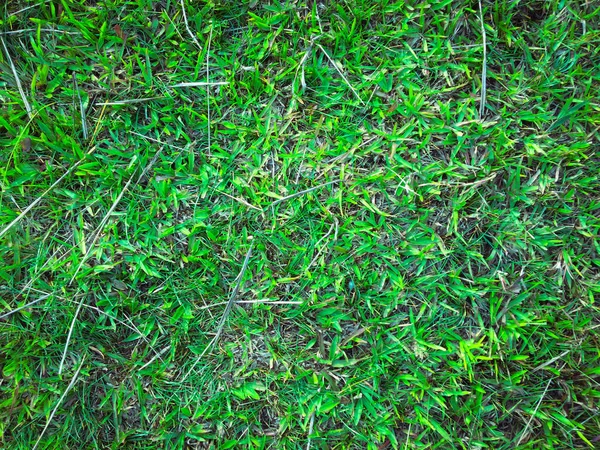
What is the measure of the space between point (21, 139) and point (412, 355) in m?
1.74

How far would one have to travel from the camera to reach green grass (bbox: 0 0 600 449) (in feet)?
6.07

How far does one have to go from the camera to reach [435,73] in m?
1.92

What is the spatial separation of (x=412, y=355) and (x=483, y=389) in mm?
308

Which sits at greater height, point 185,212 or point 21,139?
point 21,139

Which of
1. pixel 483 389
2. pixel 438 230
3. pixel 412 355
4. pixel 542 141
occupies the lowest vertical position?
pixel 483 389

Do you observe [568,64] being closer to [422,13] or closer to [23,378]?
[422,13]

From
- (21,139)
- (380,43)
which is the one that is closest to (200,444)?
(21,139)

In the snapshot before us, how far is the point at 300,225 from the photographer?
74.0 inches

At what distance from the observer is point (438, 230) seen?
1.90 meters

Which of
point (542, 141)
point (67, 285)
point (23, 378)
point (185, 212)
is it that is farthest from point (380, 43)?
point (23, 378)

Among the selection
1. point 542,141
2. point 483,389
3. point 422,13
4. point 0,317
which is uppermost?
point 422,13

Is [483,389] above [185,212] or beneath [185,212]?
beneath

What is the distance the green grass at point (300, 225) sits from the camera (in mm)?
1849

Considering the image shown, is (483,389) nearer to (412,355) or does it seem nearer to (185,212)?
(412,355)
